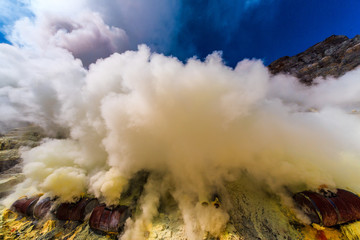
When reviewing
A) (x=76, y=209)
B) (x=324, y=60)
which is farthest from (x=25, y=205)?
(x=324, y=60)

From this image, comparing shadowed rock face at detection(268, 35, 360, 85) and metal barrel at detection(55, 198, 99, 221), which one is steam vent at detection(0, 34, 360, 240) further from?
shadowed rock face at detection(268, 35, 360, 85)

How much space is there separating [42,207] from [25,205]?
1097mm

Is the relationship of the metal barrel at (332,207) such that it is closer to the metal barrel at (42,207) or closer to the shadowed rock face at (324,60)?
the metal barrel at (42,207)

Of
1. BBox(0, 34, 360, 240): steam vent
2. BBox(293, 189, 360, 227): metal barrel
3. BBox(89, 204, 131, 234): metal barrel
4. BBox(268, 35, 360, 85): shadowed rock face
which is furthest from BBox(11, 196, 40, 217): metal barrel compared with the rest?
BBox(268, 35, 360, 85): shadowed rock face

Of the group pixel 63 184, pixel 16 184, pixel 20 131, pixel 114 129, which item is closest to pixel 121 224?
pixel 63 184

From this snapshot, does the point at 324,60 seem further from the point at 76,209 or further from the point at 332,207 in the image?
the point at 76,209

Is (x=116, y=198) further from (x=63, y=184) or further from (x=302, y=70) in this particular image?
(x=302, y=70)

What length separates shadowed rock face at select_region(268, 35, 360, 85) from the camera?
67.5 ft

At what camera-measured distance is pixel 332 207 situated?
135 inches

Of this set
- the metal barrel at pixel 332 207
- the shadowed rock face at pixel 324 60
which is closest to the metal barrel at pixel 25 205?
A: the metal barrel at pixel 332 207

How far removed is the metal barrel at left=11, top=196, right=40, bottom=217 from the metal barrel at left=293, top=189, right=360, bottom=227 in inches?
395

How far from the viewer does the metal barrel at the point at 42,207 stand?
5102 millimetres

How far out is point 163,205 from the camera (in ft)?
Result: 16.5

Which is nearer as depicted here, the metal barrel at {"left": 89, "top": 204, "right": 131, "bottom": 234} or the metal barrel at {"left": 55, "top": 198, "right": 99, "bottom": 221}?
the metal barrel at {"left": 89, "top": 204, "right": 131, "bottom": 234}
